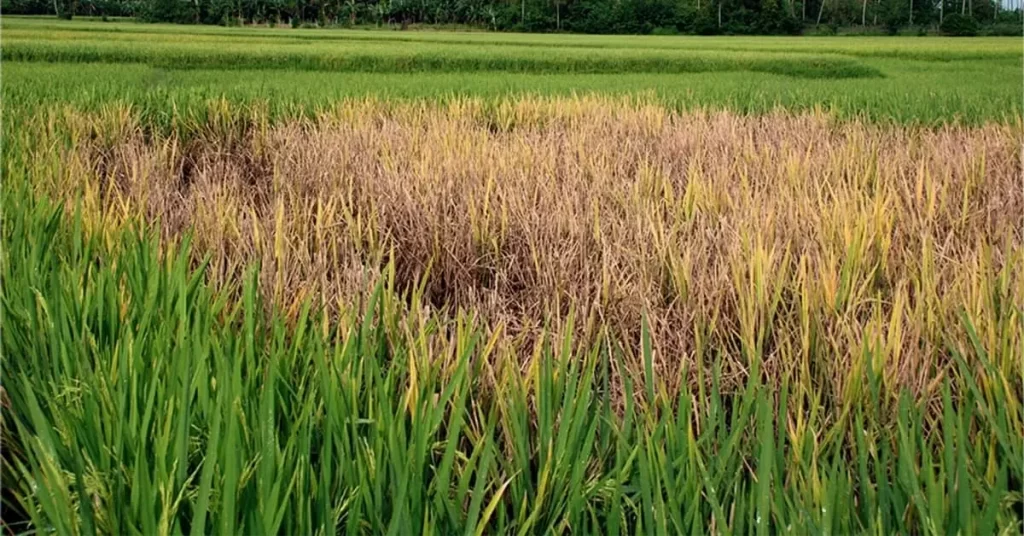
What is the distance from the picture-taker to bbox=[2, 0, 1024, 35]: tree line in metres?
47.1

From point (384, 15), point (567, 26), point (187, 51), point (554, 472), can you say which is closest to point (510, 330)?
point (554, 472)

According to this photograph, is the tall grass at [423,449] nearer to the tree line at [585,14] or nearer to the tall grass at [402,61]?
the tall grass at [402,61]

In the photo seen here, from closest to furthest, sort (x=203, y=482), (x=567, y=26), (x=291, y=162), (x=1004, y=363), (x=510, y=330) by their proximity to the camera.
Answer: (x=203, y=482)
(x=1004, y=363)
(x=510, y=330)
(x=291, y=162)
(x=567, y=26)

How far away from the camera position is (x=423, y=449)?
83cm

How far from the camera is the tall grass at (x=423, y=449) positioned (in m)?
0.76

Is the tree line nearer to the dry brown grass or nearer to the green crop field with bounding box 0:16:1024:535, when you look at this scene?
the dry brown grass

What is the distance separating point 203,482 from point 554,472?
0.36 meters

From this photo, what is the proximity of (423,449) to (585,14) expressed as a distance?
51477 millimetres

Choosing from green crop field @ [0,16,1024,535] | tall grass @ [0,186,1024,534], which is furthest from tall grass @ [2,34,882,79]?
tall grass @ [0,186,1024,534]

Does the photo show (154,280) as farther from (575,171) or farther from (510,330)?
(575,171)

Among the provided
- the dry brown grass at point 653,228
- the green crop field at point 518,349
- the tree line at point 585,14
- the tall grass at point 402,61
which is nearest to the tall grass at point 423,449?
the green crop field at point 518,349

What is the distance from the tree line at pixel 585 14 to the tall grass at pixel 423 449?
47988 millimetres

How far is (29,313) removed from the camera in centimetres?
130

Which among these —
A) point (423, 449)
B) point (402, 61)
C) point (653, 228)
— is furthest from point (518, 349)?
point (402, 61)
